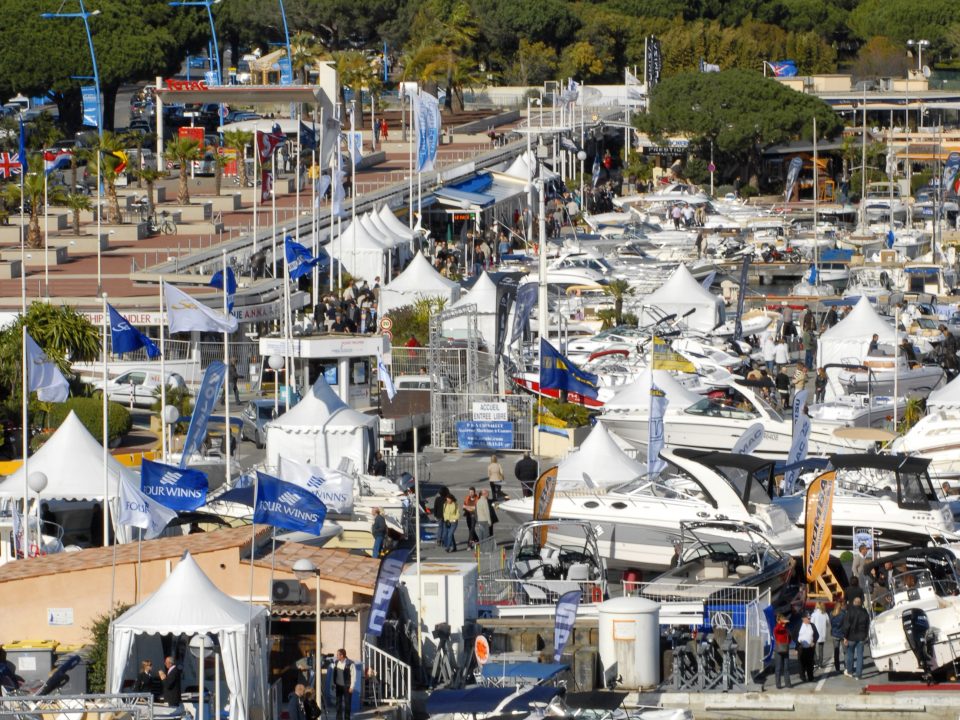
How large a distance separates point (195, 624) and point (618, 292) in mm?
32539

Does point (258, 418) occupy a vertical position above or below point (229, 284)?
below

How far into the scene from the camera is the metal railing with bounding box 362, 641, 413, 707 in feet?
78.6

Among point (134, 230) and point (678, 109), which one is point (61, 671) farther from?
point (678, 109)

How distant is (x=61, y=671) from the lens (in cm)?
2314

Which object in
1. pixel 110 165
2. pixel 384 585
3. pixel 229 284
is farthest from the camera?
pixel 110 165

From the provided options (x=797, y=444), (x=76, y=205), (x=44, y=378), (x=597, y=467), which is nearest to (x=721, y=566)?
(x=597, y=467)

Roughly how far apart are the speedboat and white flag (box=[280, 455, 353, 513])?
5.28m

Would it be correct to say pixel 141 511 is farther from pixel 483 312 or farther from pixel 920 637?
pixel 483 312

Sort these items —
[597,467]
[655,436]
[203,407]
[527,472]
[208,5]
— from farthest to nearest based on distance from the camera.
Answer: [208,5]
[527,472]
[655,436]
[597,467]
[203,407]

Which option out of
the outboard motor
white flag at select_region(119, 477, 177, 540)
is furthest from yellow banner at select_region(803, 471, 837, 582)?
white flag at select_region(119, 477, 177, 540)

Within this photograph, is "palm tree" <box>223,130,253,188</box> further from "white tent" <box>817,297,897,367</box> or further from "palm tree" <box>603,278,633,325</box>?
"white tent" <box>817,297,897,367</box>

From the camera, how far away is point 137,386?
140 ft

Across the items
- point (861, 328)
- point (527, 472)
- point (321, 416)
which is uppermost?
point (321, 416)

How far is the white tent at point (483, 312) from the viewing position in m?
44.1
